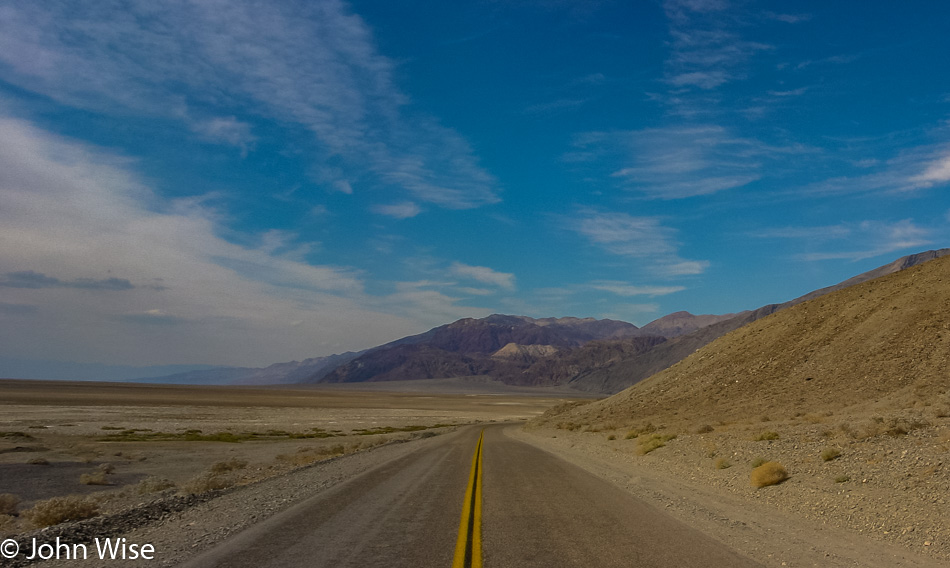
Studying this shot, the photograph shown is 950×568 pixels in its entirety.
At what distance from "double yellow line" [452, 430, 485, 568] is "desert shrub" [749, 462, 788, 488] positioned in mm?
6986

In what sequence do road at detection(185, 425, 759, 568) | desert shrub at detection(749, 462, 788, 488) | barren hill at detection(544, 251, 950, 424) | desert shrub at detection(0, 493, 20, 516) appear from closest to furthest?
road at detection(185, 425, 759, 568) < desert shrub at detection(749, 462, 788, 488) < desert shrub at detection(0, 493, 20, 516) < barren hill at detection(544, 251, 950, 424)

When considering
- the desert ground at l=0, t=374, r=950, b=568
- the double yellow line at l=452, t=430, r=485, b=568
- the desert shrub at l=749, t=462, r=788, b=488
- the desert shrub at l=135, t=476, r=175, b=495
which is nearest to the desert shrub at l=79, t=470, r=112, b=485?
the desert ground at l=0, t=374, r=950, b=568

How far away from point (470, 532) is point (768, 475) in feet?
30.3

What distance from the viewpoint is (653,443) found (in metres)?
23.4

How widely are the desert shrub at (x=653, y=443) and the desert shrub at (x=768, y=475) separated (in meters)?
8.60

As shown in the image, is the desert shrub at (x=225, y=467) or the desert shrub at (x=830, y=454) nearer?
the desert shrub at (x=830, y=454)

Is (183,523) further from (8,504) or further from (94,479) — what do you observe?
(94,479)

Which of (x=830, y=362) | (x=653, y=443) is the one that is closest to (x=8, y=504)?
(x=653, y=443)

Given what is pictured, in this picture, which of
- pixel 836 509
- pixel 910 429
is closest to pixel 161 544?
pixel 836 509

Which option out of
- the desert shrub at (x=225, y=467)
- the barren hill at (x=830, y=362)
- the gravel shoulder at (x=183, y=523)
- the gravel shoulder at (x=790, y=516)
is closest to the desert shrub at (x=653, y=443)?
the gravel shoulder at (x=790, y=516)

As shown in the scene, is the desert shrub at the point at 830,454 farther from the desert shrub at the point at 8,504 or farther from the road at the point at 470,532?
the desert shrub at the point at 8,504

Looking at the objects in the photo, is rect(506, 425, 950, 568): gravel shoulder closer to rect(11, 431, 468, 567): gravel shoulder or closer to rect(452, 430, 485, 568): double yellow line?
rect(452, 430, 485, 568): double yellow line

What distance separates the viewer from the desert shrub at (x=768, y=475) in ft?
46.1

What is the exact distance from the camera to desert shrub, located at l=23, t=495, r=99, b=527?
38.3 ft
